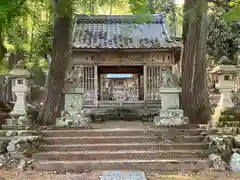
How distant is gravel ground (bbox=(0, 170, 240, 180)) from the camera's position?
639cm

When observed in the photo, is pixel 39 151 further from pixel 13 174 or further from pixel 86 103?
pixel 86 103

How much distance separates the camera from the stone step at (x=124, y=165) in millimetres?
7027

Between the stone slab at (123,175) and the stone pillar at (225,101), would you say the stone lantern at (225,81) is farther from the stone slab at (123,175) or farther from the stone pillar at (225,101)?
the stone slab at (123,175)

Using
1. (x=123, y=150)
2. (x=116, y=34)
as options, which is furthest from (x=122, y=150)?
(x=116, y=34)

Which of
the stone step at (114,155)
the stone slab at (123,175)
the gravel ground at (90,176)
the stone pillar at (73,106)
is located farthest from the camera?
the stone pillar at (73,106)

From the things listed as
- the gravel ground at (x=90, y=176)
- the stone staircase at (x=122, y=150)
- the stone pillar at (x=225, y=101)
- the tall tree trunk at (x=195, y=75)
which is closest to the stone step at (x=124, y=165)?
the stone staircase at (x=122, y=150)

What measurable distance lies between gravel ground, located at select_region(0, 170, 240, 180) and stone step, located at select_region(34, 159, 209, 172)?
0.83 ft

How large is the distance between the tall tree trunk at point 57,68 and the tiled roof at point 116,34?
12.8ft

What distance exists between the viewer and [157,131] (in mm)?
8586

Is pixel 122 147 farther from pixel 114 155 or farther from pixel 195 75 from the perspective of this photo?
pixel 195 75

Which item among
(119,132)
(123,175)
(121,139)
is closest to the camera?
(123,175)

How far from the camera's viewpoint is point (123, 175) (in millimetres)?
6395

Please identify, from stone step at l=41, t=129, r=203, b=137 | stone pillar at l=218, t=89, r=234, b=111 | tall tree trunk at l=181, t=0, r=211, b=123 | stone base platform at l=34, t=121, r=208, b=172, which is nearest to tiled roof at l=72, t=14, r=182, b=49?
tall tree trunk at l=181, t=0, r=211, b=123

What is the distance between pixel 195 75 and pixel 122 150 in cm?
367
